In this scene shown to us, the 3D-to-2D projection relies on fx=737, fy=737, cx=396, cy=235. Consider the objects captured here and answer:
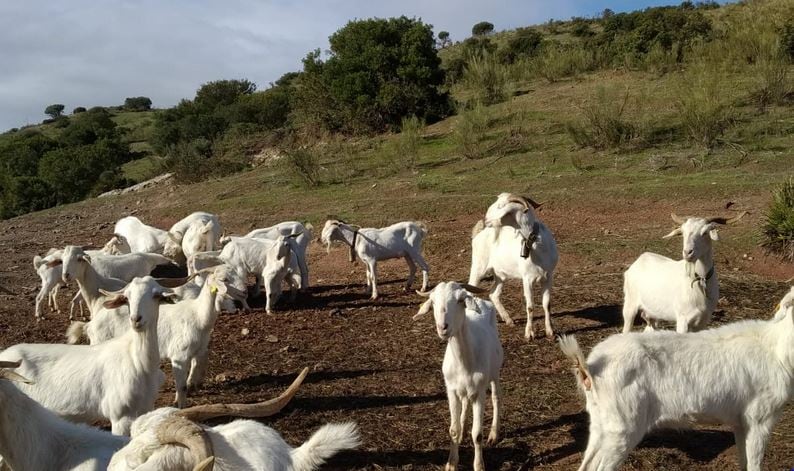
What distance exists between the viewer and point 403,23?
109ft

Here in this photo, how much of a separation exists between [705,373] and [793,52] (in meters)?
25.2

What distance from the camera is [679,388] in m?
5.48

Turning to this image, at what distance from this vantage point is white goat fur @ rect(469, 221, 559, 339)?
398 inches

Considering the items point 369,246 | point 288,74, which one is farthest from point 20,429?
point 288,74

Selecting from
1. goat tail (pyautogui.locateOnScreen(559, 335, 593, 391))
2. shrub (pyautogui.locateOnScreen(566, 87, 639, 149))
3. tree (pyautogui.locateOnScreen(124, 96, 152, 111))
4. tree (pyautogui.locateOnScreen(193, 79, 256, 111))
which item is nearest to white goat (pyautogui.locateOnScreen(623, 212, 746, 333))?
goat tail (pyautogui.locateOnScreen(559, 335, 593, 391))

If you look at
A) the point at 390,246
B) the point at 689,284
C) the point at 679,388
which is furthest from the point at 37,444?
the point at 390,246

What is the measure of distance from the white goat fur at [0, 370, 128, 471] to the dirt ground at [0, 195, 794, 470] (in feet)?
7.28

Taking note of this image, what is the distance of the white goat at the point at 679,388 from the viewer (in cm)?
541

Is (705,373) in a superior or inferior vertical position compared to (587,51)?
inferior

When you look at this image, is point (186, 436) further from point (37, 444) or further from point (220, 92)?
point (220, 92)

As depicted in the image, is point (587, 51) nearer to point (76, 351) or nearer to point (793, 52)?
point (793, 52)

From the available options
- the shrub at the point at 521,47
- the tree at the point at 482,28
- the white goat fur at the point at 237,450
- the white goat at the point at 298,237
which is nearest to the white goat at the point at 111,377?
the white goat fur at the point at 237,450

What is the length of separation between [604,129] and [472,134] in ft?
14.1

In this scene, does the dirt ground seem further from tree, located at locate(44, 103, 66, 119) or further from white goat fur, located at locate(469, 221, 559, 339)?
tree, located at locate(44, 103, 66, 119)
